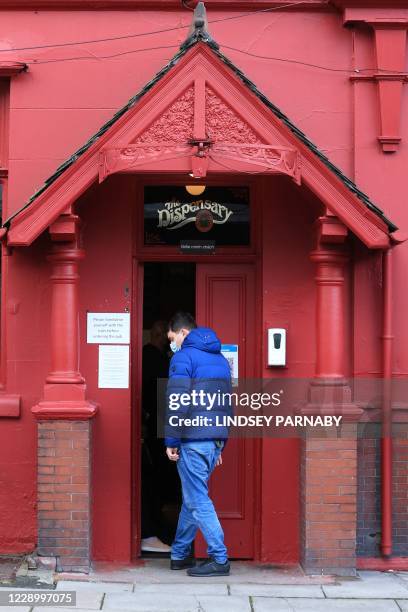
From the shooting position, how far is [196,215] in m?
7.99

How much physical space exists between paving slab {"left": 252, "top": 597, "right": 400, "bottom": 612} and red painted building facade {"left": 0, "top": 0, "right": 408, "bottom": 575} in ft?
2.27

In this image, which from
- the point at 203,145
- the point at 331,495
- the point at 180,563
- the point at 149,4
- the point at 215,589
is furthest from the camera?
the point at 149,4

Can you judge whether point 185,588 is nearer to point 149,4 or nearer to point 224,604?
point 224,604

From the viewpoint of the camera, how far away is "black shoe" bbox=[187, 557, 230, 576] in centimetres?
724

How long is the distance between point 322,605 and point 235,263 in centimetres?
290

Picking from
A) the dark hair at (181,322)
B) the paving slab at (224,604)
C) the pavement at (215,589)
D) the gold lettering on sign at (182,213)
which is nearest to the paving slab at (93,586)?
the pavement at (215,589)

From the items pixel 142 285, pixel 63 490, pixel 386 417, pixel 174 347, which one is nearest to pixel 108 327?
pixel 142 285

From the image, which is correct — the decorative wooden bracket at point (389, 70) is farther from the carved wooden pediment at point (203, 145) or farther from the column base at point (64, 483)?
the column base at point (64, 483)

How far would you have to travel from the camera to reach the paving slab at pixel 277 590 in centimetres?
689

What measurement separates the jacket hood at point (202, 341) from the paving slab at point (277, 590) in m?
1.81

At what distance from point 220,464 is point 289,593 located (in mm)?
1341

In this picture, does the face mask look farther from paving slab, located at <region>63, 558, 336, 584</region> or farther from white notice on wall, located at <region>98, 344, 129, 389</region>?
paving slab, located at <region>63, 558, 336, 584</region>

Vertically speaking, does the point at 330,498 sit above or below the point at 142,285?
below

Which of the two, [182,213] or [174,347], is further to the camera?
[182,213]
